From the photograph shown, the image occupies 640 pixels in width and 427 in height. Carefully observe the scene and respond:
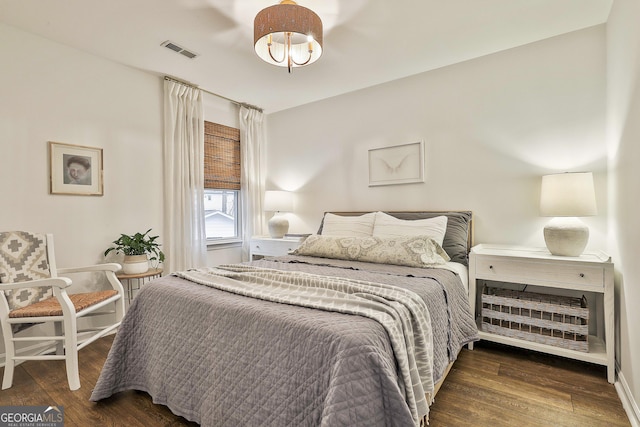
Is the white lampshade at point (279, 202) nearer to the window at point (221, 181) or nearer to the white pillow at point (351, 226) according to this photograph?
the window at point (221, 181)

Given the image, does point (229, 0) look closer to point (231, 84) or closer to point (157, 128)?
point (231, 84)

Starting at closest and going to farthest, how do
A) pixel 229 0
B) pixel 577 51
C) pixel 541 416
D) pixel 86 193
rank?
pixel 541 416 < pixel 229 0 < pixel 577 51 < pixel 86 193

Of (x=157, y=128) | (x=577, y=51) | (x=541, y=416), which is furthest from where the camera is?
(x=157, y=128)

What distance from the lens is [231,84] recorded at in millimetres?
3396

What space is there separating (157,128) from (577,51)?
3.83 m

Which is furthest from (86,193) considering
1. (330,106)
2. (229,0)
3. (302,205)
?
(330,106)

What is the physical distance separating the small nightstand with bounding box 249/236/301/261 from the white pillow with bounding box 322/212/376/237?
0.54 m

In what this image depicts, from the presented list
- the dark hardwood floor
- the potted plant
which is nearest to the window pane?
the potted plant

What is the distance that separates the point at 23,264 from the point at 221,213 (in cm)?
206

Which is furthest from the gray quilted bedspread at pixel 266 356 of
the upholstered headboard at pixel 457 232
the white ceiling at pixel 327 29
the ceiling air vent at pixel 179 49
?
the ceiling air vent at pixel 179 49

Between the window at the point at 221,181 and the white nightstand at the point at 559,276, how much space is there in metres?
2.94

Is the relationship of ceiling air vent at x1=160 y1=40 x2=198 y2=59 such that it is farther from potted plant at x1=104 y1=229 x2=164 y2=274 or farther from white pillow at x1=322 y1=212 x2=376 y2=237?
white pillow at x1=322 y1=212 x2=376 y2=237

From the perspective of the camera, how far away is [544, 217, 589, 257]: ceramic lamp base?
2121mm

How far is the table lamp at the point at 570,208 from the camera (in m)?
2.11
